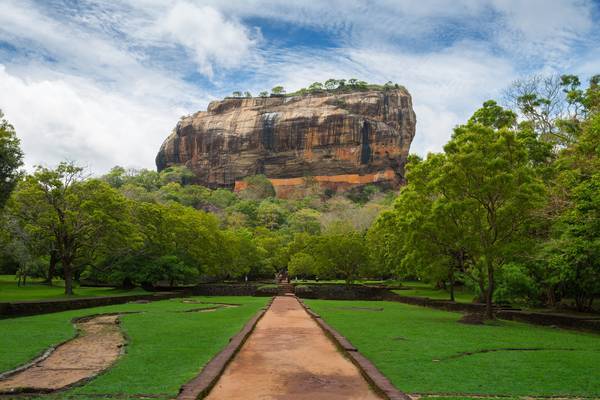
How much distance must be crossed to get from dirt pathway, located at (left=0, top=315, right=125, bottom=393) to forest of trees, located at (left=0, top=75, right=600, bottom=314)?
9.16 m

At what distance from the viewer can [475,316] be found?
17266 millimetres

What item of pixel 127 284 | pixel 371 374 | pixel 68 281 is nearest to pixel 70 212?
pixel 68 281

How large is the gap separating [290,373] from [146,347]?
4.16 m

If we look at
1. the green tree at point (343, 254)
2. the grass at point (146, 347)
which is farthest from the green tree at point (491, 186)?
the green tree at point (343, 254)

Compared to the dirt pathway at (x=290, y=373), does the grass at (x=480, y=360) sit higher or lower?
higher

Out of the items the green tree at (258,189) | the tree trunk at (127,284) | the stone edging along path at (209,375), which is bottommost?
the tree trunk at (127,284)

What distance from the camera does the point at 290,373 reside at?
8109 mm

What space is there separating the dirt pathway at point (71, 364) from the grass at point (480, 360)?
5.19 metres

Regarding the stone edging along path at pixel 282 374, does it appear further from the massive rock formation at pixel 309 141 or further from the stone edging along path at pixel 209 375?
the massive rock formation at pixel 309 141

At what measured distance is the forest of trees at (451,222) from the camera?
16297mm

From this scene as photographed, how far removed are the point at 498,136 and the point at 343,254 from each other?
2595 centimetres

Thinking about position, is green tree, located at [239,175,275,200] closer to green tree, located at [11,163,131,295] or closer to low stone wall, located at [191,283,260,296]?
low stone wall, located at [191,283,260,296]

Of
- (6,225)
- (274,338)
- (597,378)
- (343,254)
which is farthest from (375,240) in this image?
(597,378)

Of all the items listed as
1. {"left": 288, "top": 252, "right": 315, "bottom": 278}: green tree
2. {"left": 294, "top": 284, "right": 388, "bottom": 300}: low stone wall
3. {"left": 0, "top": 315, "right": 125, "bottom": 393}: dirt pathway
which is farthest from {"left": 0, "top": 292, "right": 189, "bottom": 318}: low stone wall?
{"left": 288, "top": 252, "right": 315, "bottom": 278}: green tree
